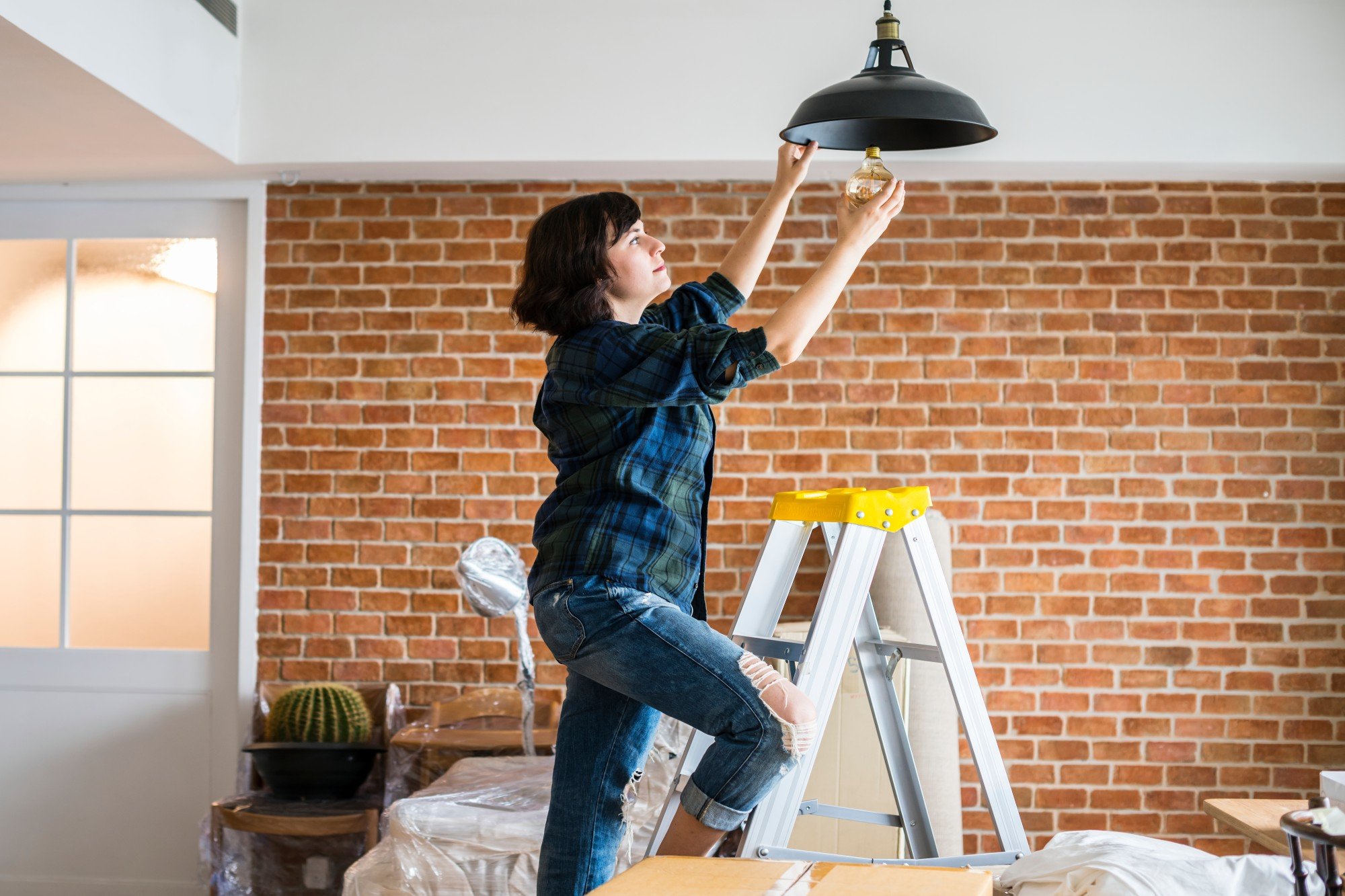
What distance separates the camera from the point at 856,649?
2002mm

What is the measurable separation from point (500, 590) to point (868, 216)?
1.54 meters

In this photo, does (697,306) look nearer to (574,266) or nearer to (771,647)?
(574,266)

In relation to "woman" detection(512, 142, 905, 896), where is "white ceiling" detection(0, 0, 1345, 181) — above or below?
above

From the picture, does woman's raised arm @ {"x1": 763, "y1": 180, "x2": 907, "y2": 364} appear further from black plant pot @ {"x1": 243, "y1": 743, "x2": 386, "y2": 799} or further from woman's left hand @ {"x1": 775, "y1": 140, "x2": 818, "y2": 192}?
black plant pot @ {"x1": 243, "y1": 743, "x2": 386, "y2": 799}

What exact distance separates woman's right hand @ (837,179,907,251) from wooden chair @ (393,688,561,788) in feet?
5.89

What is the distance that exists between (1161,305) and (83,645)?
3412 millimetres

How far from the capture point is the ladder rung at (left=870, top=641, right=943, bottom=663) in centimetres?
190

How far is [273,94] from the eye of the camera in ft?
10.5

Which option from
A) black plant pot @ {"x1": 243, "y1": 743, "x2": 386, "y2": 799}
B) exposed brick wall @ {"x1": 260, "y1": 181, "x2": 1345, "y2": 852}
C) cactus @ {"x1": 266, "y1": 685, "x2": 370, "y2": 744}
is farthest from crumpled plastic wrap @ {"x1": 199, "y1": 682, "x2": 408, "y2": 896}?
exposed brick wall @ {"x1": 260, "y1": 181, "x2": 1345, "y2": 852}

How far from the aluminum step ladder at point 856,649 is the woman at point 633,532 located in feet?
0.41

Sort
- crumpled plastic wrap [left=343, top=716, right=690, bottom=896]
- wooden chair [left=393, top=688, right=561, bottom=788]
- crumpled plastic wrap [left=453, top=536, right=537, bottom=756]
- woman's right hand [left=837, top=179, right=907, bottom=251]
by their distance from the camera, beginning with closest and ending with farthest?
woman's right hand [left=837, top=179, right=907, bottom=251] → crumpled plastic wrap [left=343, top=716, right=690, bottom=896] → crumpled plastic wrap [left=453, top=536, right=537, bottom=756] → wooden chair [left=393, top=688, right=561, bottom=788]

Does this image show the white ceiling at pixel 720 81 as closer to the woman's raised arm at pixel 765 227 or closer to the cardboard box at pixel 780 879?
the woman's raised arm at pixel 765 227

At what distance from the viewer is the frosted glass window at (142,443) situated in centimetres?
353

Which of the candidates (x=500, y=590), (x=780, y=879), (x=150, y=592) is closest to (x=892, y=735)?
(x=780, y=879)
